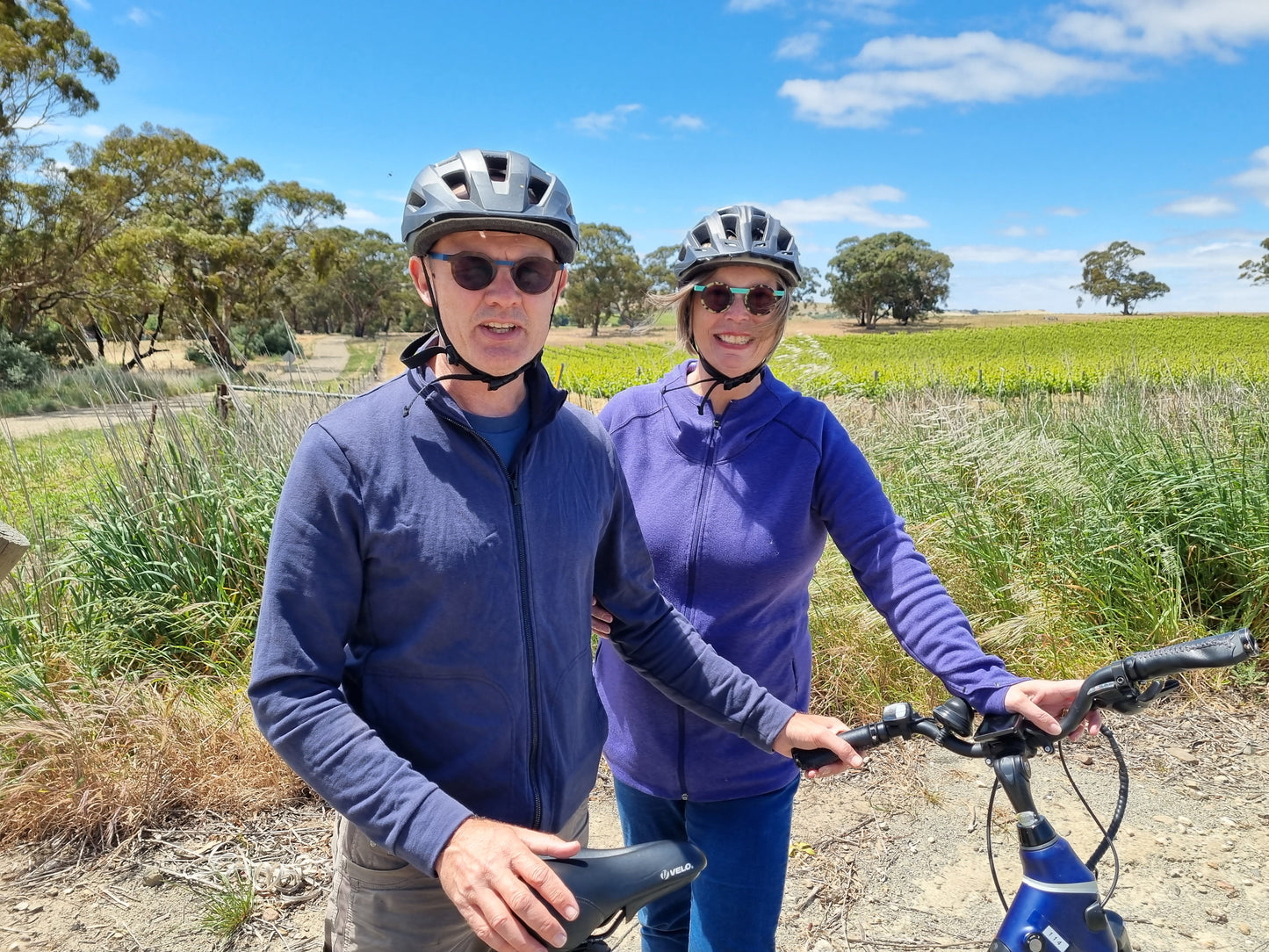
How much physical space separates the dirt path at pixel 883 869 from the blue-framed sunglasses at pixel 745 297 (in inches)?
87.7

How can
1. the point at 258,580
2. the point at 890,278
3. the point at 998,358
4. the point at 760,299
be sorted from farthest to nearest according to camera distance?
the point at 890,278
the point at 998,358
the point at 258,580
the point at 760,299

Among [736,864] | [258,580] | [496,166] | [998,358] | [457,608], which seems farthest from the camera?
[998,358]

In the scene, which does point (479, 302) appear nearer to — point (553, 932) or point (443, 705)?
point (443, 705)

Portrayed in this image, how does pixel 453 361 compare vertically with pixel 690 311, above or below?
below

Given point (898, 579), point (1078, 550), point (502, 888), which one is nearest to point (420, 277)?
point (502, 888)

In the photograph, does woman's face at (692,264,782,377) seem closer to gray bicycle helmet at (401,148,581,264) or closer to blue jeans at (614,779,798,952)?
gray bicycle helmet at (401,148,581,264)

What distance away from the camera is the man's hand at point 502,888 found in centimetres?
104

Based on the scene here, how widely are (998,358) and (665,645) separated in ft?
103

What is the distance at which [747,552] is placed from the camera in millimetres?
1936

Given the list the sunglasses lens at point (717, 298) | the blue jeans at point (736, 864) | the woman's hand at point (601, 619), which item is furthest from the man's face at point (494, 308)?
the blue jeans at point (736, 864)

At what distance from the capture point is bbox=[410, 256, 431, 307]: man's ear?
158 cm

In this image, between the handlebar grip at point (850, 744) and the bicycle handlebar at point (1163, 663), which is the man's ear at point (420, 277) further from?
the bicycle handlebar at point (1163, 663)

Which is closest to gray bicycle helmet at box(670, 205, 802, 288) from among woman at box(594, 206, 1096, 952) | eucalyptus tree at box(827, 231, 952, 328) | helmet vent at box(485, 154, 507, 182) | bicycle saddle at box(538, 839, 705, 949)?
woman at box(594, 206, 1096, 952)

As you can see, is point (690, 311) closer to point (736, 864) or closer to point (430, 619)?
point (430, 619)
